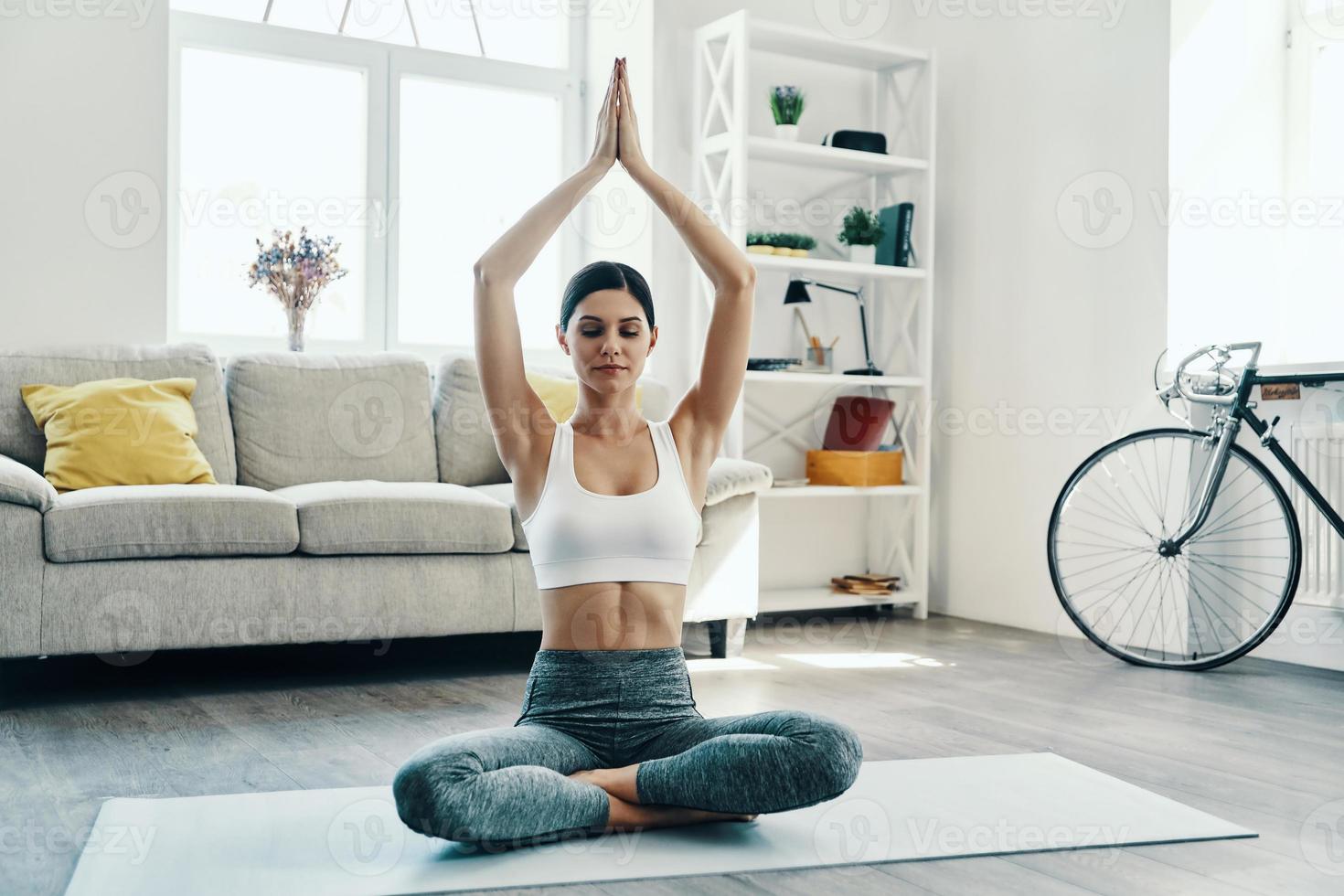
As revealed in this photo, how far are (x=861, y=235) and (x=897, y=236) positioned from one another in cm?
13

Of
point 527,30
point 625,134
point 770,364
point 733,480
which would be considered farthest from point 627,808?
point 527,30

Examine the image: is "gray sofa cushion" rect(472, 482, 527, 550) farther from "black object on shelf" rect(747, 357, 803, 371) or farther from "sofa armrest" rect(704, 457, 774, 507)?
"black object on shelf" rect(747, 357, 803, 371)

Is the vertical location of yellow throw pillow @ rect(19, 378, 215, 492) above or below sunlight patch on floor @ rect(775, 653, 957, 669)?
above

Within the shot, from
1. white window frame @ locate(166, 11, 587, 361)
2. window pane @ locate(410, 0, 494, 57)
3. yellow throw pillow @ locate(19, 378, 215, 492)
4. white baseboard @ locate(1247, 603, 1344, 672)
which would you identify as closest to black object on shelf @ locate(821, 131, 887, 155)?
white window frame @ locate(166, 11, 587, 361)

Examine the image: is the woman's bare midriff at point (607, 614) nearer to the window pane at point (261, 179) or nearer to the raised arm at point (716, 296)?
the raised arm at point (716, 296)

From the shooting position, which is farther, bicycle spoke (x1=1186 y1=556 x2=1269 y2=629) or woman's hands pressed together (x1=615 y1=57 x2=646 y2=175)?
bicycle spoke (x1=1186 y1=556 x2=1269 y2=629)

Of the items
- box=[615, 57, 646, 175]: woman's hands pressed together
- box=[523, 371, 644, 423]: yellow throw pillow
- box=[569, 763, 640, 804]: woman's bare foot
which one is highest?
box=[615, 57, 646, 175]: woman's hands pressed together

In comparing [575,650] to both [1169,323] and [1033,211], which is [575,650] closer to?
[1169,323]

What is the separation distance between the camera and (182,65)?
419 centimetres

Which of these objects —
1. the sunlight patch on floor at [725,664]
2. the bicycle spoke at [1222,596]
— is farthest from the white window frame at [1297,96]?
the sunlight patch on floor at [725,664]

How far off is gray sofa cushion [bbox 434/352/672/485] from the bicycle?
1381mm

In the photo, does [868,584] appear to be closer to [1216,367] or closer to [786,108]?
[1216,367]

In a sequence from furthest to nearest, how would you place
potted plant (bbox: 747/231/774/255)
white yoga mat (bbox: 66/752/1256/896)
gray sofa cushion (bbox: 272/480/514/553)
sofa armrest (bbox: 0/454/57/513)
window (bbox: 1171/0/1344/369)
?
potted plant (bbox: 747/231/774/255)
window (bbox: 1171/0/1344/369)
gray sofa cushion (bbox: 272/480/514/553)
sofa armrest (bbox: 0/454/57/513)
white yoga mat (bbox: 66/752/1256/896)

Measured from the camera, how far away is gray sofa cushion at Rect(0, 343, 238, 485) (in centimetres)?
345
